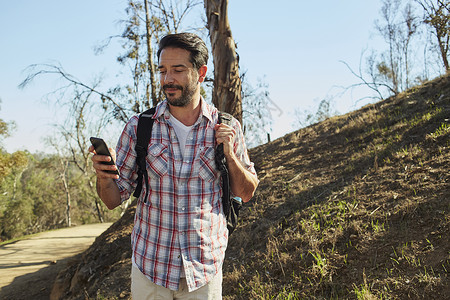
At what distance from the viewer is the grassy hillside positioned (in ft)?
10.9

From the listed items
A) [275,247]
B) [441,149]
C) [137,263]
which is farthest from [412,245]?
[137,263]

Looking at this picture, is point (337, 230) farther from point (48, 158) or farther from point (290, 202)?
point (48, 158)

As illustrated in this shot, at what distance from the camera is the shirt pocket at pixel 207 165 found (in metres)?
2.01

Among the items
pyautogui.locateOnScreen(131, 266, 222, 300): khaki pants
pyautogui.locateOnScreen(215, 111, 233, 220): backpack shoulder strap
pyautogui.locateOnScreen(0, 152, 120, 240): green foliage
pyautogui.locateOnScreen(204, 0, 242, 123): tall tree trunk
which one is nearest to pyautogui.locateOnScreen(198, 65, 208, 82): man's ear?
pyautogui.locateOnScreen(215, 111, 233, 220): backpack shoulder strap

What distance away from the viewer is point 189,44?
206 centimetres

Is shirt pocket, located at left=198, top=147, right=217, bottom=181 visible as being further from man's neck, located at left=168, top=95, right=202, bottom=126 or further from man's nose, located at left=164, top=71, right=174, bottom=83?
man's nose, located at left=164, top=71, right=174, bottom=83

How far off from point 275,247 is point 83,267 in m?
4.19

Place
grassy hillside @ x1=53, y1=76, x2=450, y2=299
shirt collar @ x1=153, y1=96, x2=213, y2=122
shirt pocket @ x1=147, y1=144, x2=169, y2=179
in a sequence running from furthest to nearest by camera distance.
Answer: grassy hillside @ x1=53, y1=76, x2=450, y2=299
shirt collar @ x1=153, y1=96, x2=213, y2=122
shirt pocket @ x1=147, y1=144, x2=169, y2=179

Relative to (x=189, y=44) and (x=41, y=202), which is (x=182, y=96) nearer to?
(x=189, y=44)

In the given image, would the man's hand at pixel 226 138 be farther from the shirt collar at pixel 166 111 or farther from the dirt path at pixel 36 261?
the dirt path at pixel 36 261

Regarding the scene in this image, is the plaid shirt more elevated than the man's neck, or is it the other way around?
the man's neck

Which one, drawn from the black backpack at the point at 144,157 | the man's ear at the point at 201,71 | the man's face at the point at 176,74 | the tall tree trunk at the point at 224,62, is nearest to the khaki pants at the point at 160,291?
the black backpack at the point at 144,157

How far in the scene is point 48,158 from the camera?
39.9 m

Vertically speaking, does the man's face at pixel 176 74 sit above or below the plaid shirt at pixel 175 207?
above
